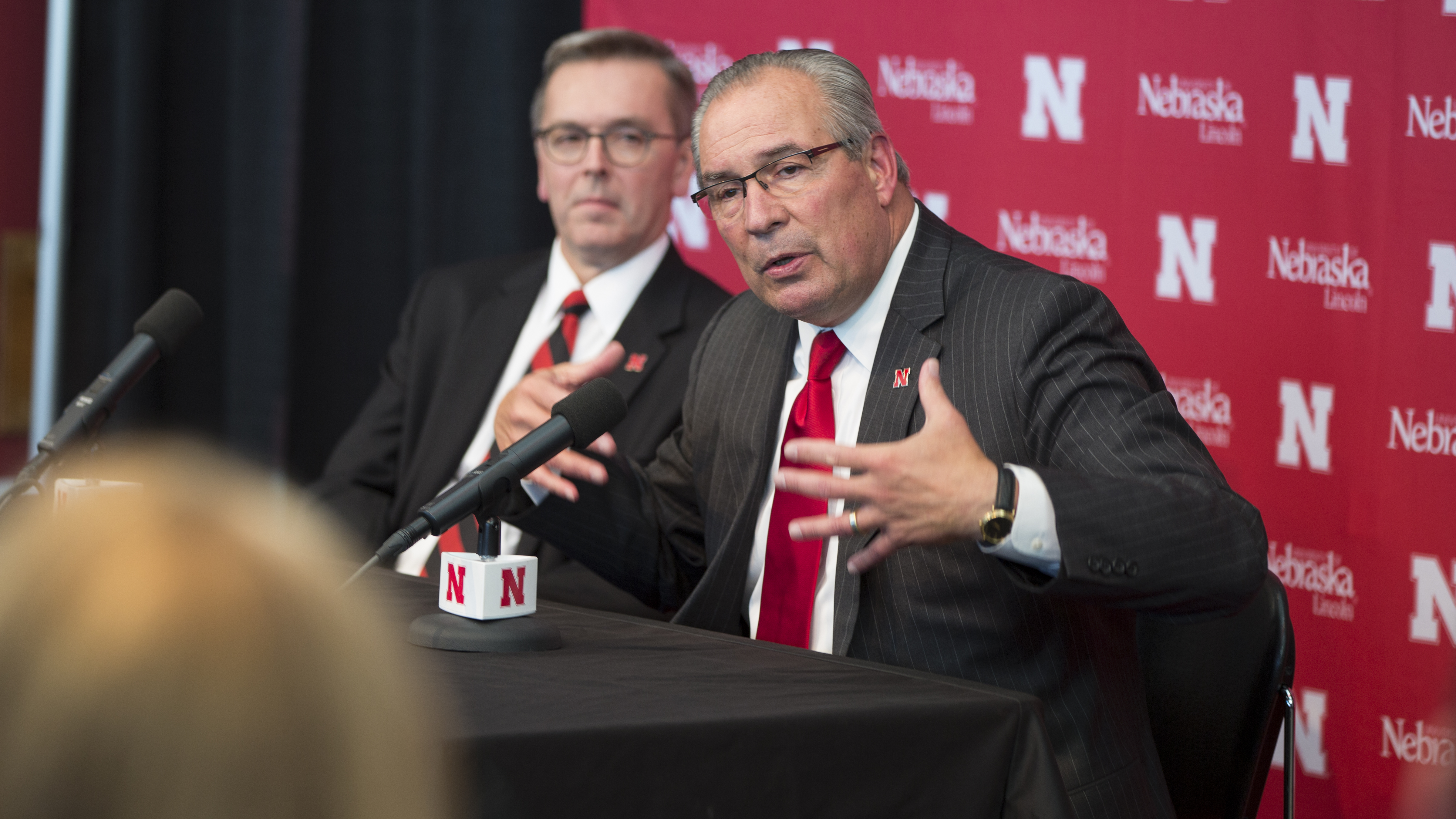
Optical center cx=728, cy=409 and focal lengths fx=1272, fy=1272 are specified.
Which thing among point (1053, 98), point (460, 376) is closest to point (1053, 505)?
point (1053, 98)

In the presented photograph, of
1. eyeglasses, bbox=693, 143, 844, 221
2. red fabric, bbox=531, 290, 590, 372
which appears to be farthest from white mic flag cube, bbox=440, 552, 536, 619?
red fabric, bbox=531, 290, 590, 372

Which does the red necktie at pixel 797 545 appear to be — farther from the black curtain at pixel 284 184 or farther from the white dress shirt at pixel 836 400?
the black curtain at pixel 284 184

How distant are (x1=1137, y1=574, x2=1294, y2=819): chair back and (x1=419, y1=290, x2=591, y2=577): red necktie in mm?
1302

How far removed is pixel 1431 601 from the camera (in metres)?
2.28

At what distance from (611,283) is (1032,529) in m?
1.56

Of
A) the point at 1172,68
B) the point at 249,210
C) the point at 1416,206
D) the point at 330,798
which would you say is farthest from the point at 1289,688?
the point at 249,210

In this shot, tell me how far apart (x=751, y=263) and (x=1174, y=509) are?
2.37ft

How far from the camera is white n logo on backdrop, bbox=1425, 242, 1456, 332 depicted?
2268 millimetres

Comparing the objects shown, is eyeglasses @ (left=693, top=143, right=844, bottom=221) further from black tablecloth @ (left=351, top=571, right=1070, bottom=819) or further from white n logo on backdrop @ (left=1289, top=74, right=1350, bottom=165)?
white n logo on backdrop @ (left=1289, top=74, right=1350, bottom=165)

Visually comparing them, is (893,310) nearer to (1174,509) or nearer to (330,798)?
(1174,509)

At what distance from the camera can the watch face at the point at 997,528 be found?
1.25 metres

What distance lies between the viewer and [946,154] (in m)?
2.74

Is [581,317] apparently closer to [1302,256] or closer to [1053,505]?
[1302,256]

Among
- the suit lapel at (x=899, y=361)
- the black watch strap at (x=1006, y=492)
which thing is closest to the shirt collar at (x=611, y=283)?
the suit lapel at (x=899, y=361)
